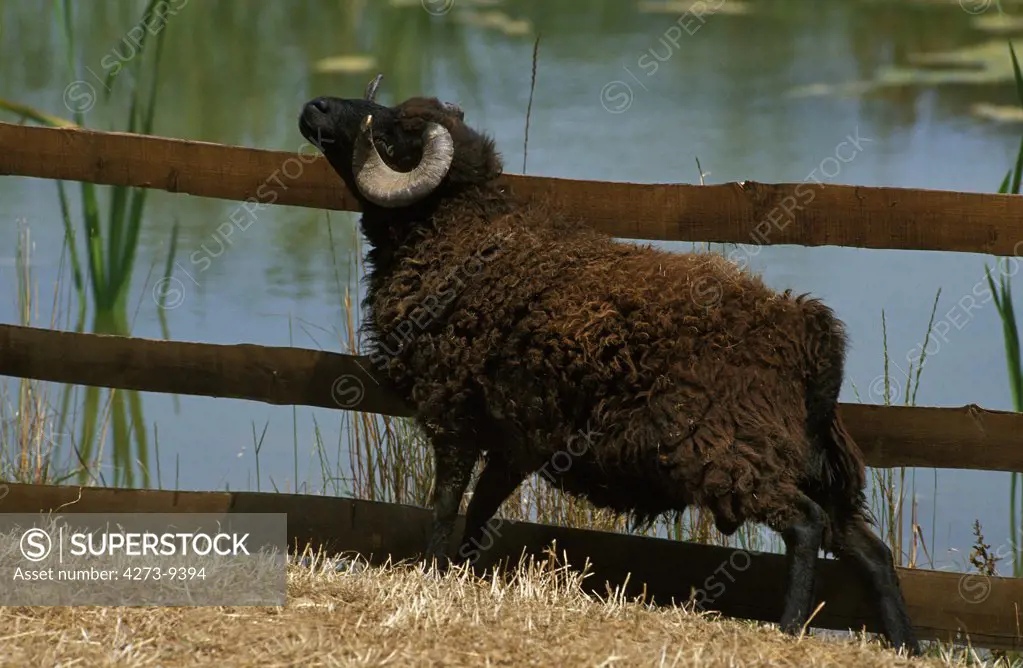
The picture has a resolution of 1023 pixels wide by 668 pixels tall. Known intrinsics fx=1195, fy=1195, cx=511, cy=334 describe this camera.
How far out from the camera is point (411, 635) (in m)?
3.63

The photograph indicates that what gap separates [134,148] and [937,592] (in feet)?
12.9

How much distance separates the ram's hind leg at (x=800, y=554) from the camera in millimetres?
4344

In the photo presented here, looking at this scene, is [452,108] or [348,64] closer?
[452,108]

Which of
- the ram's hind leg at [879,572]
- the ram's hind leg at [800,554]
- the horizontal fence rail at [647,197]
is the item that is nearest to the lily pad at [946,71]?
the horizontal fence rail at [647,197]

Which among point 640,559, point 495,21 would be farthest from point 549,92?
point 640,559

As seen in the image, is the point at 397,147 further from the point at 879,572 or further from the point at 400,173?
the point at 879,572

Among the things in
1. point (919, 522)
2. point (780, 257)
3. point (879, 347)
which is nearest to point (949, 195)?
point (919, 522)

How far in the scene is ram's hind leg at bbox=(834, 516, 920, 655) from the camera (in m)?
4.54

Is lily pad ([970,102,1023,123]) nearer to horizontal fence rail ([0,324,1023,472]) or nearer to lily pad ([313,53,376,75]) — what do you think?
lily pad ([313,53,376,75])

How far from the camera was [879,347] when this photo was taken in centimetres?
883

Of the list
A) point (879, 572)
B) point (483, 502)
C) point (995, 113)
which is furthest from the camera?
point (995, 113)

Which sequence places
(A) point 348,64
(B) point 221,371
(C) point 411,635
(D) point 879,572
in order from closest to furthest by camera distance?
(C) point 411,635, (D) point 879,572, (B) point 221,371, (A) point 348,64

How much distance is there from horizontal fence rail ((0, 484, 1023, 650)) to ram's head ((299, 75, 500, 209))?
1.44 metres

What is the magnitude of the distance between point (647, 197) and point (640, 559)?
5.05 ft
